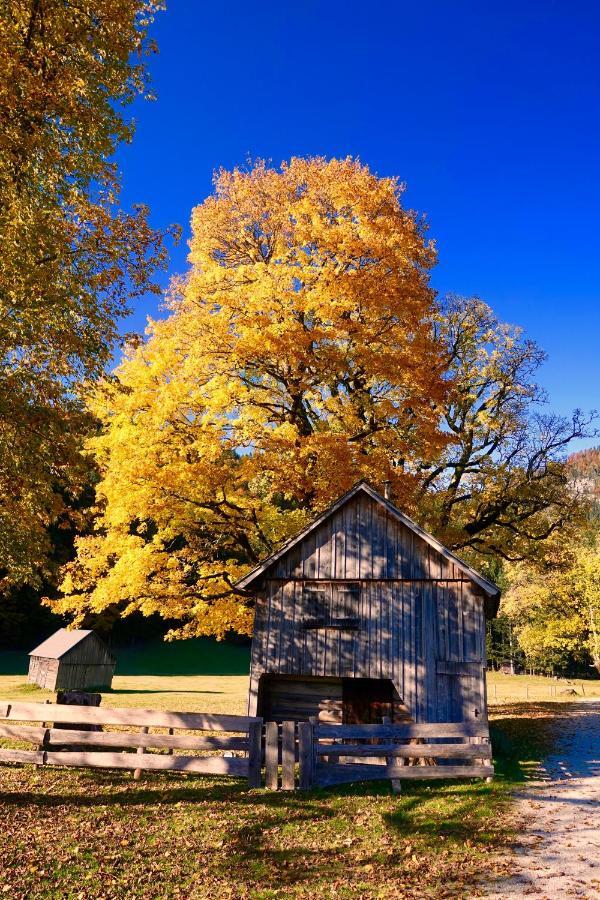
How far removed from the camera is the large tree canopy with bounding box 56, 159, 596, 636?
703 inches

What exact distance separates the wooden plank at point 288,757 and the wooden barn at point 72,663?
1155 inches

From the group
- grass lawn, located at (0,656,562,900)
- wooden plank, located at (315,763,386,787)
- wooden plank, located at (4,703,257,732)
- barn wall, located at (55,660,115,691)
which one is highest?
wooden plank, located at (4,703,257,732)

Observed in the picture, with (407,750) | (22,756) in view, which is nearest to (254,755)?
(407,750)

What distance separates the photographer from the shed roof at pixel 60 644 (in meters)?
37.8

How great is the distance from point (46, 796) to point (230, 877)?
4.87 metres

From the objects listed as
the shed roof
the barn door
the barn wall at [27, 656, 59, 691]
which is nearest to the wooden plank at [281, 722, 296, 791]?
the barn door

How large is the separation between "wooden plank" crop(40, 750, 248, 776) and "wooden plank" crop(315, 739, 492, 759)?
177 cm

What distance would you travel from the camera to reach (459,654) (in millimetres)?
16000

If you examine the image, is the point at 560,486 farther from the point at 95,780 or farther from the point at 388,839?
the point at 95,780

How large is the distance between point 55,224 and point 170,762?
1139 centimetres

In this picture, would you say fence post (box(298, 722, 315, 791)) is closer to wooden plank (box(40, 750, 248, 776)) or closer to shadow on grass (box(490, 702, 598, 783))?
wooden plank (box(40, 750, 248, 776))

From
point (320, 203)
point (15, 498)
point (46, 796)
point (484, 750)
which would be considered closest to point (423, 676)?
point (484, 750)

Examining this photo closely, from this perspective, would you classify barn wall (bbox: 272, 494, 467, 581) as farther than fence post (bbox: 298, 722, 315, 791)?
Yes

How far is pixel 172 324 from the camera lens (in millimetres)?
20453
